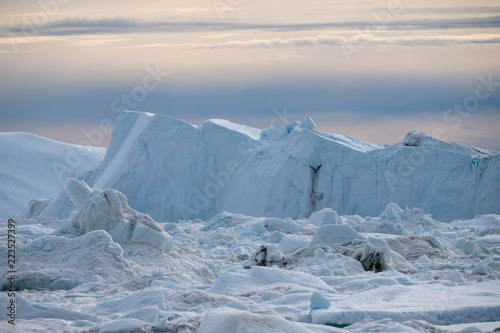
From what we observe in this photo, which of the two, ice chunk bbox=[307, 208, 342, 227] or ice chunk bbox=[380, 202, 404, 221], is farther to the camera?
ice chunk bbox=[380, 202, 404, 221]

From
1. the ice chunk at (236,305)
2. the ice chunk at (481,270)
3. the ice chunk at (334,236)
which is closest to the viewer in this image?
the ice chunk at (236,305)

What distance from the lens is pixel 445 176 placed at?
48.2 ft

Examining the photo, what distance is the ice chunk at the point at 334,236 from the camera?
7849 millimetres

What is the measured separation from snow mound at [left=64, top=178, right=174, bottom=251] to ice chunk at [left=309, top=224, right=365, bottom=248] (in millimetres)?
1842

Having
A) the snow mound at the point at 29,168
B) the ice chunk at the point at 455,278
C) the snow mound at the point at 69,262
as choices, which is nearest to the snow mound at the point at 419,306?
the ice chunk at the point at 455,278

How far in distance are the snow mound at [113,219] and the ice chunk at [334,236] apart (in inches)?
72.5

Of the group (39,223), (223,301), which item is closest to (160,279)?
(223,301)

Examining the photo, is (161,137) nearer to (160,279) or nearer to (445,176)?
(445,176)

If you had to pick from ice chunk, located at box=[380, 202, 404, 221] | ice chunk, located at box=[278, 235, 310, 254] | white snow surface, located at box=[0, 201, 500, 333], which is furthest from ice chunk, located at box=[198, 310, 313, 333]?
ice chunk, located at box=[380, 202, 404, 221]

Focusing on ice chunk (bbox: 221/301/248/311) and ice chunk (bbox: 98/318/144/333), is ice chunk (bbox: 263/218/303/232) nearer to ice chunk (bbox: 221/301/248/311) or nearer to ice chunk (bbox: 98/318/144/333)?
ice chunk (bbox: 221/301/248/311)

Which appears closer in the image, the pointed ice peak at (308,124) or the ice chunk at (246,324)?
the ice chunk at (246,324)

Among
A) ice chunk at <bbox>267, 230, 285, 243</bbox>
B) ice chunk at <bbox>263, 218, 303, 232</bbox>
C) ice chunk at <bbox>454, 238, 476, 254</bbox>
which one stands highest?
ice chunk at <bbox>263, 218, 303, 232</bbox>

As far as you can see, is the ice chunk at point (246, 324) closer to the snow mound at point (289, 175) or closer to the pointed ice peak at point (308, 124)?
the snow mound at point (289, 175)

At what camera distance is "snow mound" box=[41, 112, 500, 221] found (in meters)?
14.7
